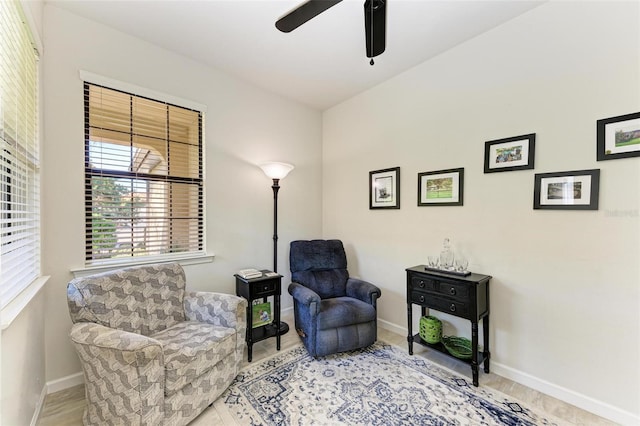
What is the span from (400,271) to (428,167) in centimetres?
115

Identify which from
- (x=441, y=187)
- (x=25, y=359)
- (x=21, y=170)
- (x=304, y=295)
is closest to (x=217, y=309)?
(x=304, y=295)

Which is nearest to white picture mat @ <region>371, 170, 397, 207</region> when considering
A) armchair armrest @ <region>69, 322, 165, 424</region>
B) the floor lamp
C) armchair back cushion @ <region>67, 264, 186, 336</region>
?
the floor lamp

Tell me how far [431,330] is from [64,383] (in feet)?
9.78

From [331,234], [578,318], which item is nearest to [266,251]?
[331,234]

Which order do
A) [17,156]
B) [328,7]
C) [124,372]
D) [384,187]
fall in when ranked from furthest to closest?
[384,187] < [17,156] < [124,372] < [328,7]

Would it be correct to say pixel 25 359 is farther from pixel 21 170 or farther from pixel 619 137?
pixel 619 137

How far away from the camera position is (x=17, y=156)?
5.10ft

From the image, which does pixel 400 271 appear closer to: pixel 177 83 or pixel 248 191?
pixel 248 191

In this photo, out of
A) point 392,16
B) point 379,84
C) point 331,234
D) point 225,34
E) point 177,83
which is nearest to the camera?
point 392,16

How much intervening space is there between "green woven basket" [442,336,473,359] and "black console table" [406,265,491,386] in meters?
0.05

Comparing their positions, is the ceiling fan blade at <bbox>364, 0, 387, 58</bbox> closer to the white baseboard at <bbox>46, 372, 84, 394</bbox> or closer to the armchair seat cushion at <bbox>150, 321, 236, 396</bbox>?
the armchair seat cushion at <bbox>150, 321, 236, 396</bbox>

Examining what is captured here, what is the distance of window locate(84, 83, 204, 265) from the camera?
2.16m

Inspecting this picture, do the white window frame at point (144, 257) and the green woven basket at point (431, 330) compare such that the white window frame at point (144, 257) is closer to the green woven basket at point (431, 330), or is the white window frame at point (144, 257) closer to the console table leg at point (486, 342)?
the green woven basket at point (431, 330)

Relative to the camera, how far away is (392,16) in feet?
6.70
